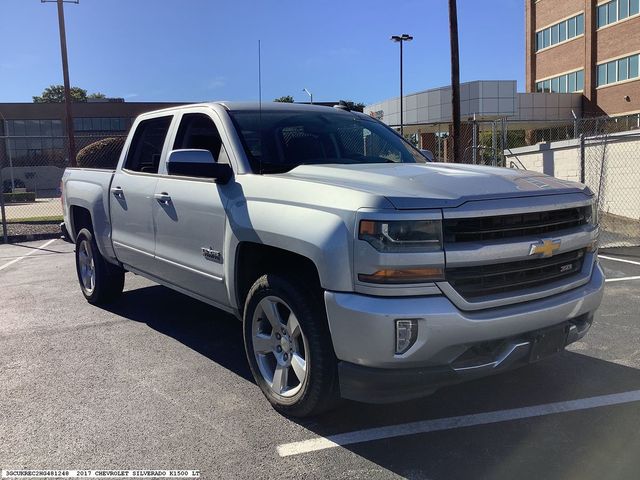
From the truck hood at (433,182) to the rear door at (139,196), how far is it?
178 cm

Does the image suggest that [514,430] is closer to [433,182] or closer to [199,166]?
[433,182]

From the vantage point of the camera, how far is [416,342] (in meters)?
2.81

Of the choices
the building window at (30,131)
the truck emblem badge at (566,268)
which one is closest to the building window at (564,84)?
the truck emblem badge at (566,268)

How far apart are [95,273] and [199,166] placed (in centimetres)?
309

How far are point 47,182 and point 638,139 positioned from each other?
60228 mm

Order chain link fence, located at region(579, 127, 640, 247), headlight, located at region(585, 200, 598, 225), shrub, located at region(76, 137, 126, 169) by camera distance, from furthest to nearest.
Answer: shrub, located at region(76, 137, 126, 169) < chain link fence, located at region(579, 127, 640, 247) < headlight, located at region(585, 200, 598, 225)

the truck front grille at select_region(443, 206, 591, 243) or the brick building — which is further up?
the brick building

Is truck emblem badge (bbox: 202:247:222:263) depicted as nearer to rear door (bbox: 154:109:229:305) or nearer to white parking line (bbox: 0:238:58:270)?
rear door (bbox: 154:109:229:305)

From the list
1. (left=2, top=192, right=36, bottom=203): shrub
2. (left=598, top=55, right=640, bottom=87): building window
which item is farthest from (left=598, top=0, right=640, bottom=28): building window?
(left=2, top=192, right=36, bottom=203): shrub

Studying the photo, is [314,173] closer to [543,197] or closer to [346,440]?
[543,197]

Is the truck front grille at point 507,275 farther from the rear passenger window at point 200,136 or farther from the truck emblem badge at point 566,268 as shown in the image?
the rear passenger window at point 200,136

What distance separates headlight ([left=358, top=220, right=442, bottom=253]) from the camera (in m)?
2.84

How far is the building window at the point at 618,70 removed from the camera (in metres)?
36.0

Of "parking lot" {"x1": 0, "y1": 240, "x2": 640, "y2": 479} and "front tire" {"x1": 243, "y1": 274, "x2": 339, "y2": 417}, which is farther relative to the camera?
"front tire" {"x1": 243, "y1": 274, "x2": 339, "y2": 417}
